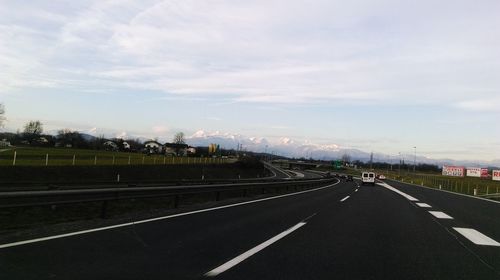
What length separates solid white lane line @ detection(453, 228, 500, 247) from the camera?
10352mm

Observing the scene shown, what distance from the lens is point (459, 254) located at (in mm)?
8945

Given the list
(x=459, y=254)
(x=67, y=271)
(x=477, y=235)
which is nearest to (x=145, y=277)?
(x=67, y=271)

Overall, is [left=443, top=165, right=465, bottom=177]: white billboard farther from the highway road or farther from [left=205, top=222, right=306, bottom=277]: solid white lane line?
[left=205, top=222, right=306, bottom=277]: solid white lane line

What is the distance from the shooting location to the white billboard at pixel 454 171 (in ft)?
398

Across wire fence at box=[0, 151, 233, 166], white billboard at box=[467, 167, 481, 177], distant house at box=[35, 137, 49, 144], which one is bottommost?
wire fence at box=[0, 151, 233, 166]

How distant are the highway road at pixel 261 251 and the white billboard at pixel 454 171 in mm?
116216

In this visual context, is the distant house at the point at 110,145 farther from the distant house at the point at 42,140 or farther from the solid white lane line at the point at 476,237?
the solid white lane line at the point at 476,237

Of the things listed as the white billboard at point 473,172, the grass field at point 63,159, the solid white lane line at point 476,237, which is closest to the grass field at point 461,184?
the white billboard at point 473,172

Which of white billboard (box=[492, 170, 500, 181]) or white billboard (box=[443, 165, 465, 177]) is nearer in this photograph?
white billboard (box=[492, 170, 500, 181])

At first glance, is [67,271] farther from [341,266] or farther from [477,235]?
[477,235]

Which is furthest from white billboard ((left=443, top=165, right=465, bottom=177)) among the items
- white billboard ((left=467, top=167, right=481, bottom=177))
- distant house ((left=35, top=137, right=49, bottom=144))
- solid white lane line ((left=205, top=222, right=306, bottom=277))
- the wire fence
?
solid white lane line ((left=205, top=222, right=306, bottom=277))

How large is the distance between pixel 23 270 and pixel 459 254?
7068mm

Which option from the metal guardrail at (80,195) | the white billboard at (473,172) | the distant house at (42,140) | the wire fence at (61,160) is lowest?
the wire fence at (61,160)

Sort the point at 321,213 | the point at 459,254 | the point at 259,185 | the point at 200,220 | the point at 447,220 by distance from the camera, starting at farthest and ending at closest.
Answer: the point at 259,185 < the point at 321,213 < the point at 447,220 < the point at 200,220 < the point at 459,254
